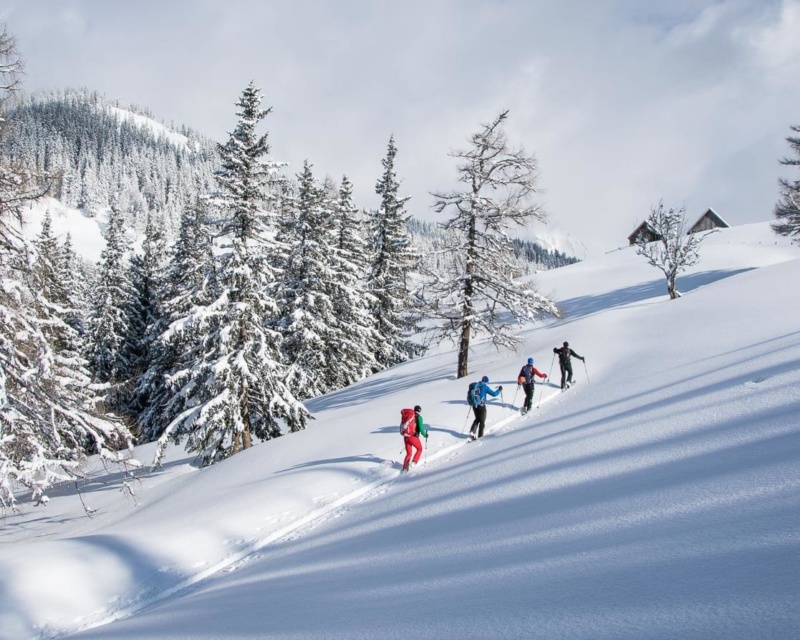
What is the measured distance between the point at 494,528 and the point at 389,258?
89.6 ft

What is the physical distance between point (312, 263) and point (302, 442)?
43.2 ft

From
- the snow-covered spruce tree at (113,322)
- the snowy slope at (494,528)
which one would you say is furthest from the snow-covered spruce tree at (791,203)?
the snow-covered spruce tree at (113,322)

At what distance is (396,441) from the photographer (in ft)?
45.3

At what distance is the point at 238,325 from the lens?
57.7 feet

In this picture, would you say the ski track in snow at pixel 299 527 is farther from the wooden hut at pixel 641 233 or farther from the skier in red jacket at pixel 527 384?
the wooden hut at pixel 641 233

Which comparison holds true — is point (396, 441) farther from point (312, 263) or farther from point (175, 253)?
point (175, 253)

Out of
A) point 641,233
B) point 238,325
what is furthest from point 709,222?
point 238,325

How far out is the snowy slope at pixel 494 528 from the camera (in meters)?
3.40

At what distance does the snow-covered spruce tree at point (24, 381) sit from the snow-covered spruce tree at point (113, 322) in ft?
88.5

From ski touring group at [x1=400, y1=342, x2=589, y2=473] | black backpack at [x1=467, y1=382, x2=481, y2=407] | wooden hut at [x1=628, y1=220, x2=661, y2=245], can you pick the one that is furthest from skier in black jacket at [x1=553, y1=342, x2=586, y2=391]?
wooden hut at [x1=628, y1=220, x2=661, y2=245]

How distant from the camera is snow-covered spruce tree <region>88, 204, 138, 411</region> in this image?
3375 cm

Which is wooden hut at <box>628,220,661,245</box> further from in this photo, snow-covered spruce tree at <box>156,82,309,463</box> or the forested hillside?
snow-covered spruce tree at <box>156,82,309,463</box>

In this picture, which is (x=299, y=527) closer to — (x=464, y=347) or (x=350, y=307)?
(x=464, y=347)

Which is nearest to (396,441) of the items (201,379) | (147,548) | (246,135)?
(147,548)
